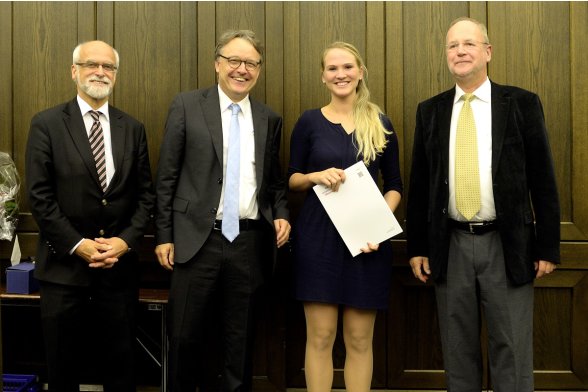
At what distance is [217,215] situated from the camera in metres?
2.43

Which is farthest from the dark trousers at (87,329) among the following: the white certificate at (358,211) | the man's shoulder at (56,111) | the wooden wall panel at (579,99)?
the wooden wall panel at (579,99)

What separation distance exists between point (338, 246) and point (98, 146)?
1.14m

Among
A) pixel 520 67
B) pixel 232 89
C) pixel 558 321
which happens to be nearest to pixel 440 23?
pixel 520 67

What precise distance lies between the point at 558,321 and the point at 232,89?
2173 millimetres

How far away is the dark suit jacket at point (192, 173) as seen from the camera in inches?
94.6

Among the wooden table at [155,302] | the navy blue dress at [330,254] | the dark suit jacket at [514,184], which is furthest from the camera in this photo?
the wooden table at [155,302]

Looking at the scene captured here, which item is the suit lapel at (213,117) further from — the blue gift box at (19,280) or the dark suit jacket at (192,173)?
the blue gift box at (19,280)

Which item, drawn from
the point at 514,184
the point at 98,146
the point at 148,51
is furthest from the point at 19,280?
the point at 514,184

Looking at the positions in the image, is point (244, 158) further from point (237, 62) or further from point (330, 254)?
point (330, 254)

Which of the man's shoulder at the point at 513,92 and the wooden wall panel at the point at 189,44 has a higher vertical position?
the wooden wall panel at the point at 189,44

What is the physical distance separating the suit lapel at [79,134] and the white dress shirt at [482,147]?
4.95 ft

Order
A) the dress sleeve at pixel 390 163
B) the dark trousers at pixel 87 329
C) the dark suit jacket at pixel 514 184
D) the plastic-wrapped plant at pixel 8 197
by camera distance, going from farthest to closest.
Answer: the plastic-wrapped plant at pixel 8 197 < the dress sleeve at pixel 390 163 < the dark trousers at pixel 87 329 < the dark suit jacket at pixel 514 184

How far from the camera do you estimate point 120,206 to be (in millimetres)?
2447

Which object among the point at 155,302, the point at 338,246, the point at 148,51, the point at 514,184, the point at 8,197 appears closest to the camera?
the point at 514,184
